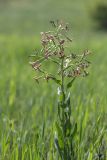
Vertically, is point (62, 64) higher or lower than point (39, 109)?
higher

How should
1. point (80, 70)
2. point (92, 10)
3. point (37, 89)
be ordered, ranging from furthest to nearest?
point (92, 10) → point (37, 89) → point (80, 70)

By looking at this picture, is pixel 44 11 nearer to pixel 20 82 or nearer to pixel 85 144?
pixel 20 82

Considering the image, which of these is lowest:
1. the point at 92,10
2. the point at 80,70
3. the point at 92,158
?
the point at 92,158

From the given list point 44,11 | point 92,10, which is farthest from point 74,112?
point 44,11

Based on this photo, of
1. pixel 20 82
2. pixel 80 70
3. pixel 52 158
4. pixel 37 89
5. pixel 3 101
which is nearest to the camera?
pixel 80 70

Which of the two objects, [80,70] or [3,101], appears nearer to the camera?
[80,70]

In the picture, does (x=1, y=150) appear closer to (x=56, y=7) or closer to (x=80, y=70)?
(x=80, y=70)

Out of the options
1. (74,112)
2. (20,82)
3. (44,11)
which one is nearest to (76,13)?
(44,11)

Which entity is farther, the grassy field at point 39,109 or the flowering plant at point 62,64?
the grassy field at point 39,109

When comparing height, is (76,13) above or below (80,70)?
above

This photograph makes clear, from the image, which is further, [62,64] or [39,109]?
[39,109]

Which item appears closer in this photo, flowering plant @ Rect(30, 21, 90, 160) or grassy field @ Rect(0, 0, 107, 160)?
flowering plant @ Rect(30, 21, 90, 160)
